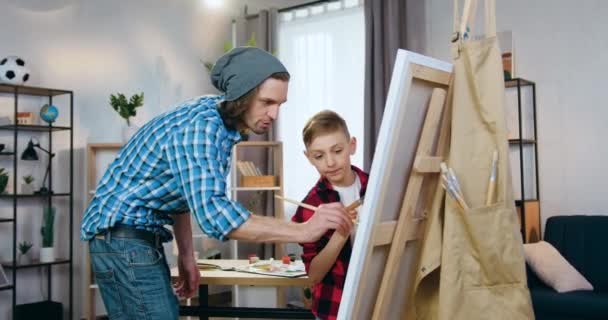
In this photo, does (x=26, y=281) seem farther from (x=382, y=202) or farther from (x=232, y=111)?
(x=382, y=202)

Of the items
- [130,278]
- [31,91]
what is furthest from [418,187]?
[31,91]

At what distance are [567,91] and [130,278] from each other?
3.56m

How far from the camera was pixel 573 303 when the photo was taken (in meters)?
3.42

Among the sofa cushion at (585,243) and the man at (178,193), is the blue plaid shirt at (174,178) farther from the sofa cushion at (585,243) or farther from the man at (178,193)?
the sofa cushion at (585,243)

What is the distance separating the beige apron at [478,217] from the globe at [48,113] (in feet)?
12.2

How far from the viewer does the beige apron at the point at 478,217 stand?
4.71ft

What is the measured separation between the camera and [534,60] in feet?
14.8

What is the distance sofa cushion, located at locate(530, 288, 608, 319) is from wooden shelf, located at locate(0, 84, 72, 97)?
3.40 m

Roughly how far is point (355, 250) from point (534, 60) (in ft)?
11.9

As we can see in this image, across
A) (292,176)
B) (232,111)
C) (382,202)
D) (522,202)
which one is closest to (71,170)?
(292,176)

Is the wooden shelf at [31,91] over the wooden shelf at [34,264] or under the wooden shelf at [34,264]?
over

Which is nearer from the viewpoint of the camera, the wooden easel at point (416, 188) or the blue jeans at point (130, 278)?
the wooden easel at point (416, 188)

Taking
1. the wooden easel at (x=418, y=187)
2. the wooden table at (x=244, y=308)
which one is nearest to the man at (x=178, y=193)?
the wooden easel at (x=418, y=187)

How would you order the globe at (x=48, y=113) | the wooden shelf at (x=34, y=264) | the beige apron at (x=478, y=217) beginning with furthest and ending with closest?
1. the globe at (x=48, y=113)
2. the wooden shelf at (x=34, y=264)
3. the beige apron at (x=478, y=217)
